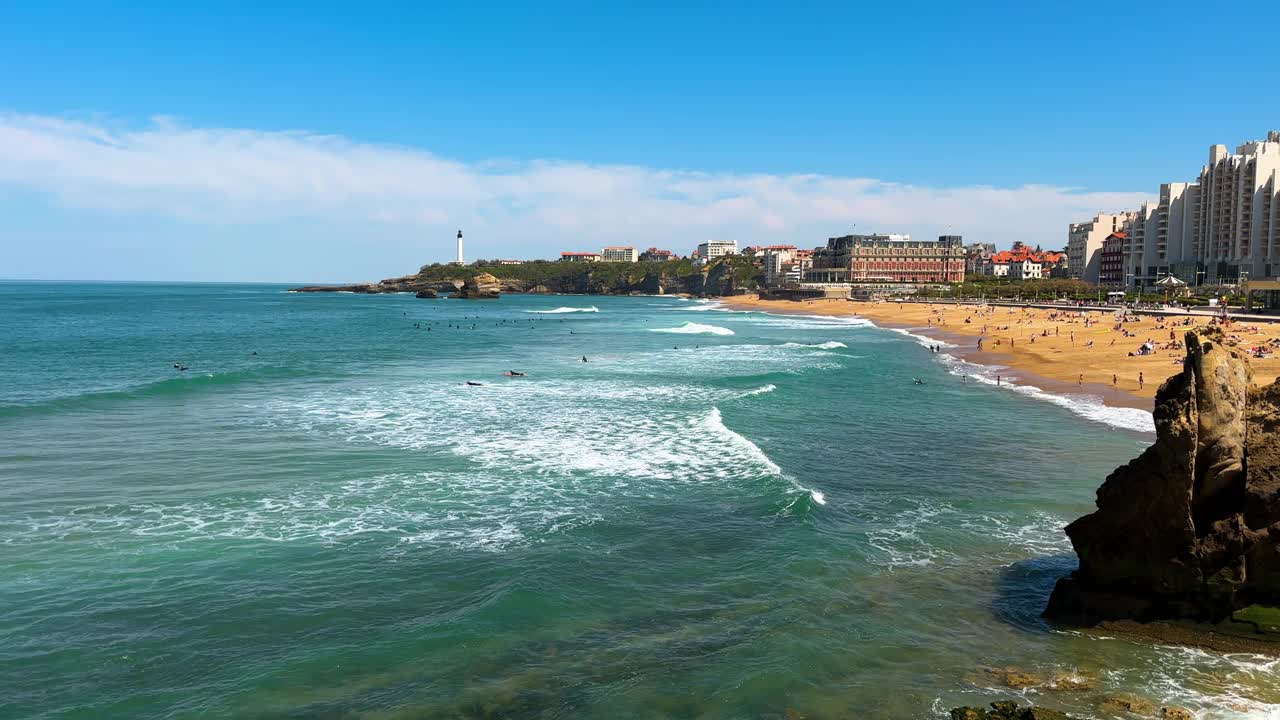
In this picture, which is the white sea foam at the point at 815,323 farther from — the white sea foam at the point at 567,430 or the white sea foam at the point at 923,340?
the white sea foam at the point at 567,430

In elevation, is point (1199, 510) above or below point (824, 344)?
above

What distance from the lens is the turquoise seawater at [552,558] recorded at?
40.1 feet

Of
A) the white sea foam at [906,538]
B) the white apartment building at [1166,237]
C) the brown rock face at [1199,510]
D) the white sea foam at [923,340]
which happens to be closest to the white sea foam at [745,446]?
the white sea foam at [906,538]

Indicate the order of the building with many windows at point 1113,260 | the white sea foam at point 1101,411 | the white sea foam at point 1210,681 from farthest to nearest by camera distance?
the building with many windows at point 1113,260
the white sea foam at point 1101,411
the white sea foam at point 1210,681

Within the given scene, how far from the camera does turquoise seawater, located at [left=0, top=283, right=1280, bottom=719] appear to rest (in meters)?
12.2

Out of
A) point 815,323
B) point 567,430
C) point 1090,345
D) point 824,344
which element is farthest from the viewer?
point 815,323

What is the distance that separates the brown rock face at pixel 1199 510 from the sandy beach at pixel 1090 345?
16.1 m

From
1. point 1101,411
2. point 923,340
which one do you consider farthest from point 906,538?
point 923,340

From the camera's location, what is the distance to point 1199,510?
1369cm

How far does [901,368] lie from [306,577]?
44.0 m

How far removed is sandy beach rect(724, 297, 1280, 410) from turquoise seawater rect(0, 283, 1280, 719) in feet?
26.4

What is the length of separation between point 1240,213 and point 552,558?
152804mm

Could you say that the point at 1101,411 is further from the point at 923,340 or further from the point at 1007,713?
the point at 923,340

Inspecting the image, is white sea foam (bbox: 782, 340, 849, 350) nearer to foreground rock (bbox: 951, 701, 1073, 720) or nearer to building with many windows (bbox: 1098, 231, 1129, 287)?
foreground rock (bbox: 951, 701, 1073, 720)
